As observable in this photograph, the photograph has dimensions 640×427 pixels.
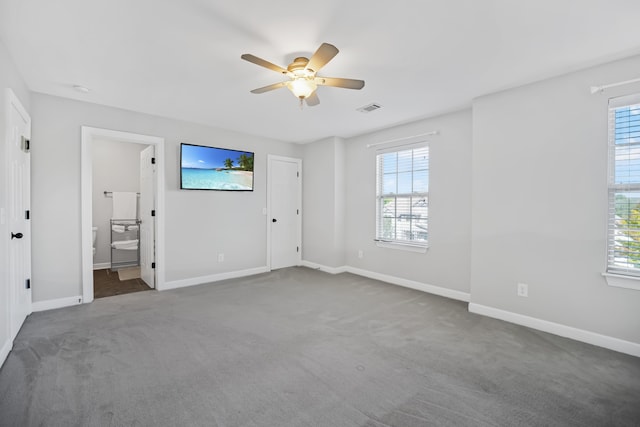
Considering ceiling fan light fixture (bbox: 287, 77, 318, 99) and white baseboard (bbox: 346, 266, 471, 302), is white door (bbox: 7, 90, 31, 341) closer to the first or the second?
ceiling fan light fixture (bbox: 287, 77, 318, 99)

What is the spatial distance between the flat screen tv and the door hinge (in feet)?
5.24

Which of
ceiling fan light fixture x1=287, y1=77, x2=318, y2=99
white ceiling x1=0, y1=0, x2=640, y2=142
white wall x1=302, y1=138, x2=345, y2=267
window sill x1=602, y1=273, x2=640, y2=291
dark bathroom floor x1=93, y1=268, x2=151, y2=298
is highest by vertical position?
white ceiling x1=0, y1=0, x2=640, y2=142

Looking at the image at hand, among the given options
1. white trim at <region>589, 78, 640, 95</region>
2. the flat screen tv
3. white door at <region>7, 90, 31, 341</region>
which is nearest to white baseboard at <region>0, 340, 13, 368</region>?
white door at <region>7, 90, 31, 341</region>

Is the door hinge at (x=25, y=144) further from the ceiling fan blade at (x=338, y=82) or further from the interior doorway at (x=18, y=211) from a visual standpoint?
the ceiling fan blade at (x=338, y=82)

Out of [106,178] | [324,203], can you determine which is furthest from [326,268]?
[106,178]

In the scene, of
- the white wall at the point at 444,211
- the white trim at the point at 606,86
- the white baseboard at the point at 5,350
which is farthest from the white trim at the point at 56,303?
the white trim at the point at 606,86

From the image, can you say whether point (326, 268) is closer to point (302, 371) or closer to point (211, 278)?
point (211, 278)

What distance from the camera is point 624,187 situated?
251 cm

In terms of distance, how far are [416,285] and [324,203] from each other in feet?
7.04

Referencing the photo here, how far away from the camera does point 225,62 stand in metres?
2.59

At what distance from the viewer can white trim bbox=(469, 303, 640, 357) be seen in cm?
248

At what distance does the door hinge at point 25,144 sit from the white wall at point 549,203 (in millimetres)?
4750

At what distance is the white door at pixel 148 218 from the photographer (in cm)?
430

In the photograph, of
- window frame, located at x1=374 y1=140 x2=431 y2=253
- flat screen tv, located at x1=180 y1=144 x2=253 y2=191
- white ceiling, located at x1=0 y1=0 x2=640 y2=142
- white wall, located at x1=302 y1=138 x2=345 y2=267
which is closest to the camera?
white ceiling, located at x1=0 y1=0 x2=640 y2=142
